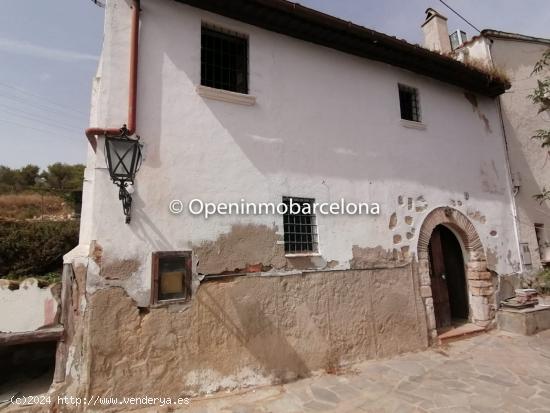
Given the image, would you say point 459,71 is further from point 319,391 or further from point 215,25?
point 319,391

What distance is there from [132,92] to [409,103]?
228 inches

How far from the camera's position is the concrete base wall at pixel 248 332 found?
12.4 feet

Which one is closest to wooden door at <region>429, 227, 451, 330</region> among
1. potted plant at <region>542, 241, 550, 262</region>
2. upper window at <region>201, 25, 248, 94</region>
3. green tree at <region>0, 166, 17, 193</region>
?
potted plant at <region>542, 241, 550, 262</region>

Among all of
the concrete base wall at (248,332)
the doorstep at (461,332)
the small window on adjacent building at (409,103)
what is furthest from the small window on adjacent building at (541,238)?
the concrete base wall at (248,332)

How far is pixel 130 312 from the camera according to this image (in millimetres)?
3904

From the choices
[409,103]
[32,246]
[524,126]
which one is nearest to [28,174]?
[32,246]

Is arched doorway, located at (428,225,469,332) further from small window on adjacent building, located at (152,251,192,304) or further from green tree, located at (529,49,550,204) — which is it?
small window on adjacent building, located at (152,251,192,304)

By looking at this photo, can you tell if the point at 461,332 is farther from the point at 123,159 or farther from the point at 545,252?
the point at 123,159

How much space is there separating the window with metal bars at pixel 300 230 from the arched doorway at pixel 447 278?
3.26 m

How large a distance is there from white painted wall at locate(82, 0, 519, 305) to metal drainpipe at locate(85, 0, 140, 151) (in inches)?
4.7

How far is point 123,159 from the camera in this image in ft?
12.3

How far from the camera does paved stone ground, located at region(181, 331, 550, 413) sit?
3844 millimetres

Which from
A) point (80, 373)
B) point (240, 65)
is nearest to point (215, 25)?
point (240, 65)

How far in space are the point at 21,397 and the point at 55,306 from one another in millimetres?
1035
